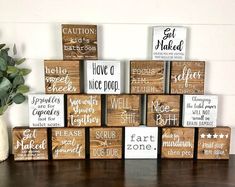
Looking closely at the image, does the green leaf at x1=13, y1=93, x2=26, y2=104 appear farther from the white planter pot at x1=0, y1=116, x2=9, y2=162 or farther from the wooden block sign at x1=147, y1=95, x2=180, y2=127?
the wooden block sign at x1=147, y1=95, x2=180, y2=127

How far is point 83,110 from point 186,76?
445mm

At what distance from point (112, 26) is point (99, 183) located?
0.62 metres

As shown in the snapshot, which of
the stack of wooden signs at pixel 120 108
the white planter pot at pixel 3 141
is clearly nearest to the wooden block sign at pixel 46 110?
the stack of wooden signs at pixel 120 108

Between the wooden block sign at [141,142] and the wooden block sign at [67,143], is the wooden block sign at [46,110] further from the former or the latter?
the wooden block sign at [141,142]

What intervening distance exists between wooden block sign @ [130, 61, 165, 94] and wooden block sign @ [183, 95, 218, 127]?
0.44 ft

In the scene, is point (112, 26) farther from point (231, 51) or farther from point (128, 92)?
point (231, 51)

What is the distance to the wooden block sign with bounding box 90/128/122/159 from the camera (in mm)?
1154

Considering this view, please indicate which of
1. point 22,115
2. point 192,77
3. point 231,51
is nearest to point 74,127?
point 22,115

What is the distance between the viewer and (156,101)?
116cm

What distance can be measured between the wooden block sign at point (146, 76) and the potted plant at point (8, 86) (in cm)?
43

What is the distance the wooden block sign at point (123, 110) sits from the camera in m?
1.15

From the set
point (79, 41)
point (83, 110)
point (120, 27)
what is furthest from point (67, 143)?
point (120, 27)

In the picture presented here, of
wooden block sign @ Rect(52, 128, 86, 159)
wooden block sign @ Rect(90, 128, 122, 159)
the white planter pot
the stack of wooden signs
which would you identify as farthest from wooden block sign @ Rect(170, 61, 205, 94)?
the white planter pot

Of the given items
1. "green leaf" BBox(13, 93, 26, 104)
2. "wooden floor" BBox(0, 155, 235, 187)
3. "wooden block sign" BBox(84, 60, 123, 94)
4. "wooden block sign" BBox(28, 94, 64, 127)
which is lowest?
"wooden floor" BBox(0, 155, 235, 187)
